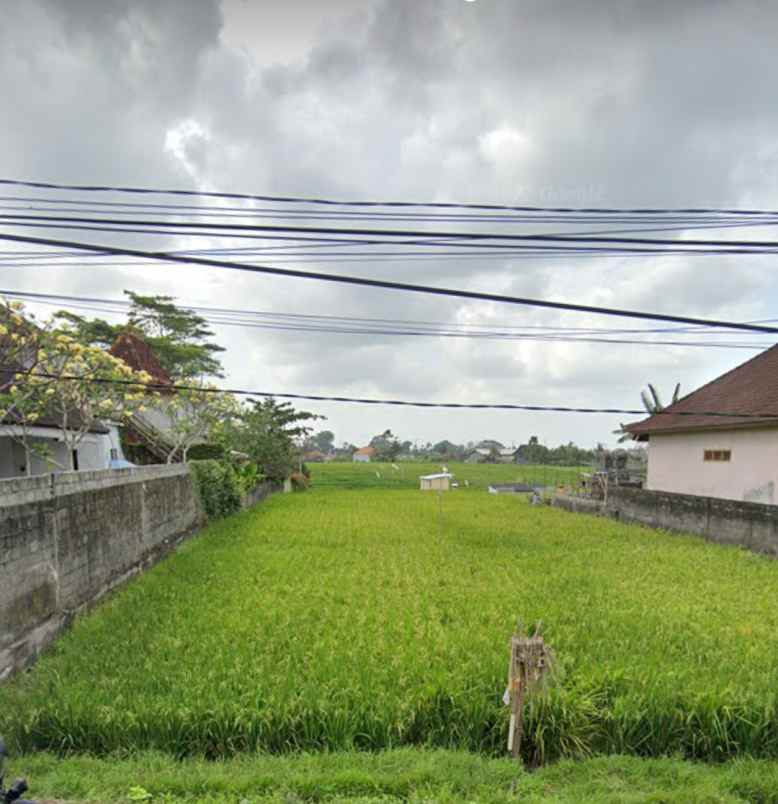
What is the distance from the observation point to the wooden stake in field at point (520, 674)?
3.06 m

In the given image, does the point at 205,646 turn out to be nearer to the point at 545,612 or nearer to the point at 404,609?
the point at 404,609

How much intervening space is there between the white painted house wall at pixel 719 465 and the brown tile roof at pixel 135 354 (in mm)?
16819

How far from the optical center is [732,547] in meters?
9.65

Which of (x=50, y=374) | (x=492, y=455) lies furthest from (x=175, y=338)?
(x=492, y=455)

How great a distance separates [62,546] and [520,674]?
457 centimetres

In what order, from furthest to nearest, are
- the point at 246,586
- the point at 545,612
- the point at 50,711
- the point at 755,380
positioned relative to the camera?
the point at 755,380 → the point at 246,586 → the point at 545,612 → the point at 50,711

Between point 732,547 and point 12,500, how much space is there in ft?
36.3

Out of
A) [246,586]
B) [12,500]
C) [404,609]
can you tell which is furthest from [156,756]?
[246,586]

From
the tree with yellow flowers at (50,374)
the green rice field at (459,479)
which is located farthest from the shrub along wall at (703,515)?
the green rice field at (459,479)

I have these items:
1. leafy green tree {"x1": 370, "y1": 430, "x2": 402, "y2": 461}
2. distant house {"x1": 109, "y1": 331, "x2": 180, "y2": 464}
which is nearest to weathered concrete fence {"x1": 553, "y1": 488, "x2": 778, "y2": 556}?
distant house {"x1": 109, "y1": 331, "x2": 180, "y2": 464}

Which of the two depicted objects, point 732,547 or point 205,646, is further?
point 732,547

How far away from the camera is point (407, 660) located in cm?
413

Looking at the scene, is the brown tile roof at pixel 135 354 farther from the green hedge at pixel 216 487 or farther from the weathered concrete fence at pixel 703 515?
the weathered concrete fence at pixel 703 515

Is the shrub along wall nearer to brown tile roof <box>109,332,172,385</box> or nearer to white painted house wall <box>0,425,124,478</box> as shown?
white painted house wall <box>0,425,124,478</box>
